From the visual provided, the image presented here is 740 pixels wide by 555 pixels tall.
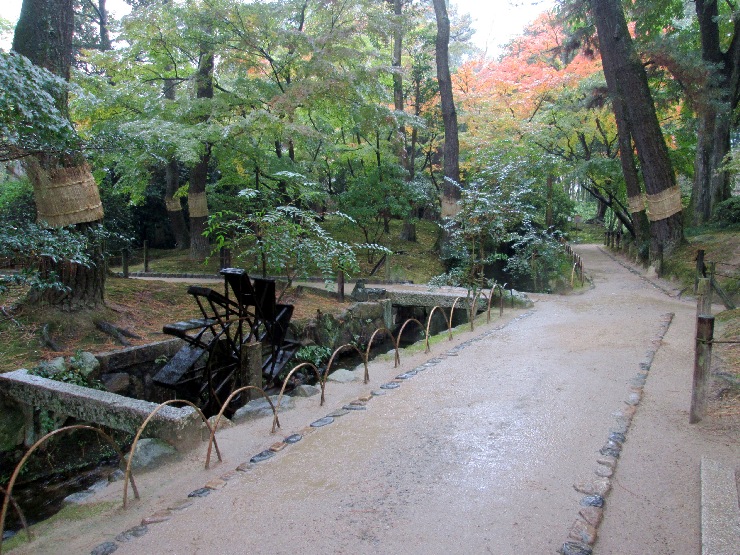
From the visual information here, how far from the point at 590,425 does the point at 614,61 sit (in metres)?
11.6

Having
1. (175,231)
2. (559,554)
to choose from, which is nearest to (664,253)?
(559,554)

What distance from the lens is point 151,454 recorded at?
12.7ft

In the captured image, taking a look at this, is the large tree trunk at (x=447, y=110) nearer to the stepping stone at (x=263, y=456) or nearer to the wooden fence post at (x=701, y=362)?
the wooden fence post at (x=701, y=362)

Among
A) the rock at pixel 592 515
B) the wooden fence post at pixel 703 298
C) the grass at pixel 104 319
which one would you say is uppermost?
the wooden fence post at pixel 703 298

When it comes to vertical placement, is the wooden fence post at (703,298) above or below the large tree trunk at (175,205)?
below

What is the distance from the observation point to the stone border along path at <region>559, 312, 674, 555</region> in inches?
101

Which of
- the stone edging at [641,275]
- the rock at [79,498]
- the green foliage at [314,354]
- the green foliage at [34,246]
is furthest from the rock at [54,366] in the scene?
the stone edging at [641,275]

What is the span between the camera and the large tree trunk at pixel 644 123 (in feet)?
40.1

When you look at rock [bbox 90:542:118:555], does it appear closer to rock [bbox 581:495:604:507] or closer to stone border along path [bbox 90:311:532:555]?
stone border along path [bbox 90:311:532:555]

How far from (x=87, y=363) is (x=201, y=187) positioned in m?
8.68

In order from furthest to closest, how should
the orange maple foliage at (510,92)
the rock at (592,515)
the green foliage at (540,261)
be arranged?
1. the orange maple foliage at (510,92)
2. the green foliage at (540,261)
3. the rock at (592,515)

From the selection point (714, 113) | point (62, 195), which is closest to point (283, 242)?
point (62, 195)

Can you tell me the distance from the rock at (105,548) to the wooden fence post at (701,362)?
407cm

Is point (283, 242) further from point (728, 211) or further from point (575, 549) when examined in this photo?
point (728, 211)
